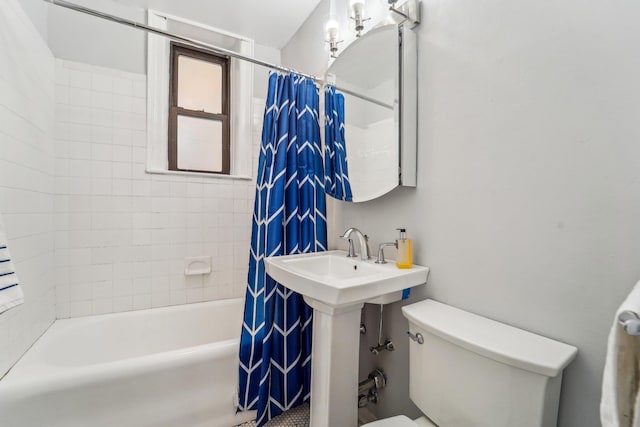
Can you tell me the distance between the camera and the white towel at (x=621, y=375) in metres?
0.45

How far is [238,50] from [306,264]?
189 cm

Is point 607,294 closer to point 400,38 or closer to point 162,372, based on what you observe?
point 400,38

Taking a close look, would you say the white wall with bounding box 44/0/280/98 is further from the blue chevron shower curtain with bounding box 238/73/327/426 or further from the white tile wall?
the blue chevron shower curtain with bounding box 238/73/327/426

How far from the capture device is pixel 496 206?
0.91 m

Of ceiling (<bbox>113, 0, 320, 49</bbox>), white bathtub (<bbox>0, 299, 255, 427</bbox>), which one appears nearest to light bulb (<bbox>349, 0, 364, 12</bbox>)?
ceiling (<bbox>113, 0, 320, 49</bbox>)

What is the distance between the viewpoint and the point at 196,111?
7.04 feet

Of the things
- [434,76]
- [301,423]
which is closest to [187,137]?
[434,76]

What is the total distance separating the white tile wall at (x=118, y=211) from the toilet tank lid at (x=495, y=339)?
5.38ft

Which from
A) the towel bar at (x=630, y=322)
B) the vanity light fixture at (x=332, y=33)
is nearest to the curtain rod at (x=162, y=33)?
the vanity light fixture at (x=332, y=33)

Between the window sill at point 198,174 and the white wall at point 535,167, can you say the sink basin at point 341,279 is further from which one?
the window sill at point 198,174

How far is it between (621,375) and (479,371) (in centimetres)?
34

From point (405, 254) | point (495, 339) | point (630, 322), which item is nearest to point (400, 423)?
point (495, 339)

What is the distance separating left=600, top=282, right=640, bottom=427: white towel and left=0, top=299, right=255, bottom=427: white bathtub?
1.37m

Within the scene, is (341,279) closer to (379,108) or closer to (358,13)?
(379,108)
